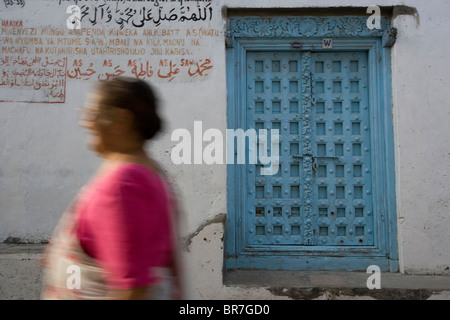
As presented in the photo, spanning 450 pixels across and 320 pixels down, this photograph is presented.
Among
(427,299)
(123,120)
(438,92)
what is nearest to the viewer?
(123,120)

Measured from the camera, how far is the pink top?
1.40 meters

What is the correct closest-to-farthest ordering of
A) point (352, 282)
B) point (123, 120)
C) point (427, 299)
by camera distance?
1. point (123, 120)
2. point (427, 299)
3. point (352, 282)

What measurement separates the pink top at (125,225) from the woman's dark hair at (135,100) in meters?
0.19

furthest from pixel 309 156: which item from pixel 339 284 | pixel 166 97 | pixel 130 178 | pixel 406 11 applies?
pixel 130 178

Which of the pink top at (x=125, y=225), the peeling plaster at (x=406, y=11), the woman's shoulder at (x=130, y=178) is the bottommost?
the pink top at (x=125, y=225)

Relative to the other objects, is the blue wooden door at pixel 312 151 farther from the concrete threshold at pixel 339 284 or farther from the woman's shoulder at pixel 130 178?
the woman's shoulder at pixel 130 178

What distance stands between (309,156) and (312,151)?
73 millimetres

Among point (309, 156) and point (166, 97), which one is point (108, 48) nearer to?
point (166, 97)

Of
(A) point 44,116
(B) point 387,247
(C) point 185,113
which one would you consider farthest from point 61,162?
(B) point 387,247

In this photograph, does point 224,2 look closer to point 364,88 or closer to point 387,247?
point 364,88

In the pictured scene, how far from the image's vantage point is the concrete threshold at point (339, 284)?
4051mm

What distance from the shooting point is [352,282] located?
14.3 ft

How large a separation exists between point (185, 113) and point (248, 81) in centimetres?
84

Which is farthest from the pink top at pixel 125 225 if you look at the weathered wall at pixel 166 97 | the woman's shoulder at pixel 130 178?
the weathered wall at pixel 166 97
